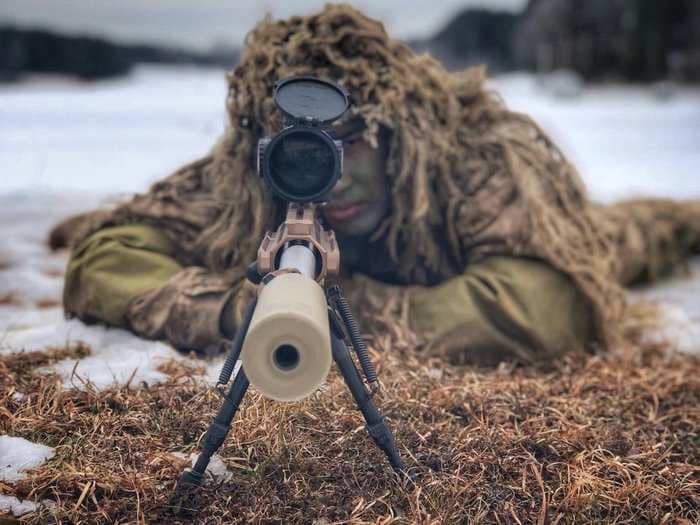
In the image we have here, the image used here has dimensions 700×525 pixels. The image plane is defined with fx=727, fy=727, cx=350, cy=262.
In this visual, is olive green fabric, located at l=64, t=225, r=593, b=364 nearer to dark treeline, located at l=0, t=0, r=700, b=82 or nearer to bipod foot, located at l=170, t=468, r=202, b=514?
bipod foot, located at l=170, t=468, r=202, b=514

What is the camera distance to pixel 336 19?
7.93ft

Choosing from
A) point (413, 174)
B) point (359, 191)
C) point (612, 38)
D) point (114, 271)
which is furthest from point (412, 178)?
point (612, 38)

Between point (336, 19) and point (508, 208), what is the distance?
906 mm

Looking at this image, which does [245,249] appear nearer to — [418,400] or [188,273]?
[188,273]

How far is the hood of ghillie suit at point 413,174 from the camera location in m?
2.35

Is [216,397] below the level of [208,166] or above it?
below

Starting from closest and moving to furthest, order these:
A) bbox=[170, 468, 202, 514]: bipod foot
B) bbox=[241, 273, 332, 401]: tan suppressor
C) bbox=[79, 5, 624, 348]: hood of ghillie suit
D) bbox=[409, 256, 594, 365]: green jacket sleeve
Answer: bbox=[241, 273, 332, 401]: tan suppressor < bbox=[170, 468, 202, 514]: bipod foot < bbox=[79, 5, 624, 348]: hood of ghillie suit < bbox=[409, 256, 594, 365]: green jacket sleeve

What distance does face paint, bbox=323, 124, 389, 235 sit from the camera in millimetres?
2386

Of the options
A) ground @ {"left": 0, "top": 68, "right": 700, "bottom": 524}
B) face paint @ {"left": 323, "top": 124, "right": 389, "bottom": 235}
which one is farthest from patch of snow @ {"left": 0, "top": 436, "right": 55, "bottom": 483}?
face paint @ {"left": 323, "top": 124, "right": 389, "bottom": 235}

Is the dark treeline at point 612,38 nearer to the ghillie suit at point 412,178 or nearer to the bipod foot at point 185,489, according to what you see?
the ghillie suit at point 412,178

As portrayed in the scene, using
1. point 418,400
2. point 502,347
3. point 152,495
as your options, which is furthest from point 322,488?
point 502,347

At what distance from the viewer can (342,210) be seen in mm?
2459

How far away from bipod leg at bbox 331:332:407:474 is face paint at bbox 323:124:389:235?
0.98m

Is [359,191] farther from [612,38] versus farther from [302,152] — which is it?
[612,38]
